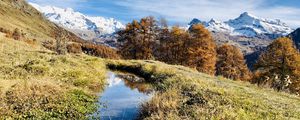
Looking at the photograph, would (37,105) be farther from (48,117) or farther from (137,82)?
(137,82)

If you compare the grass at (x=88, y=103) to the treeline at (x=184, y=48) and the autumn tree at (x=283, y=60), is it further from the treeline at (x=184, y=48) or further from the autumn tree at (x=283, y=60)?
the treeline at (x=184, y=48)

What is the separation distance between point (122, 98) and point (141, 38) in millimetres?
62436

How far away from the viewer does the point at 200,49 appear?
7831cm

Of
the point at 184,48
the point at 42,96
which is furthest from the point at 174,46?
the point at 42,96

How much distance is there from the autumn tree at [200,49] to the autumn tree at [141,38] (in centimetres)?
1001

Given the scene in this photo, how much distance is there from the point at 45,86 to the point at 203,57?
6193cm

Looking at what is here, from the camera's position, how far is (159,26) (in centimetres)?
8906

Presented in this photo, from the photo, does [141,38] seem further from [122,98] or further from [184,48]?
[122,98]

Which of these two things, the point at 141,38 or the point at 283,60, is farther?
the point at 141,38

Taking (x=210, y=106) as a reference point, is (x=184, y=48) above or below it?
above

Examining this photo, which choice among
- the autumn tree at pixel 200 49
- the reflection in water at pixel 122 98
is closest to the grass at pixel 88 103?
the reflection in water at pixel 122 98

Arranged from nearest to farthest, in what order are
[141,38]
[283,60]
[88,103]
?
[88,103], [283,60], [141,38]

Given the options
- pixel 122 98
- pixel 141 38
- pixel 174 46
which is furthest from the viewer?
pixel 141 38

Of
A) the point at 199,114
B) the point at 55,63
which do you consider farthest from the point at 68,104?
the point at 55,63
